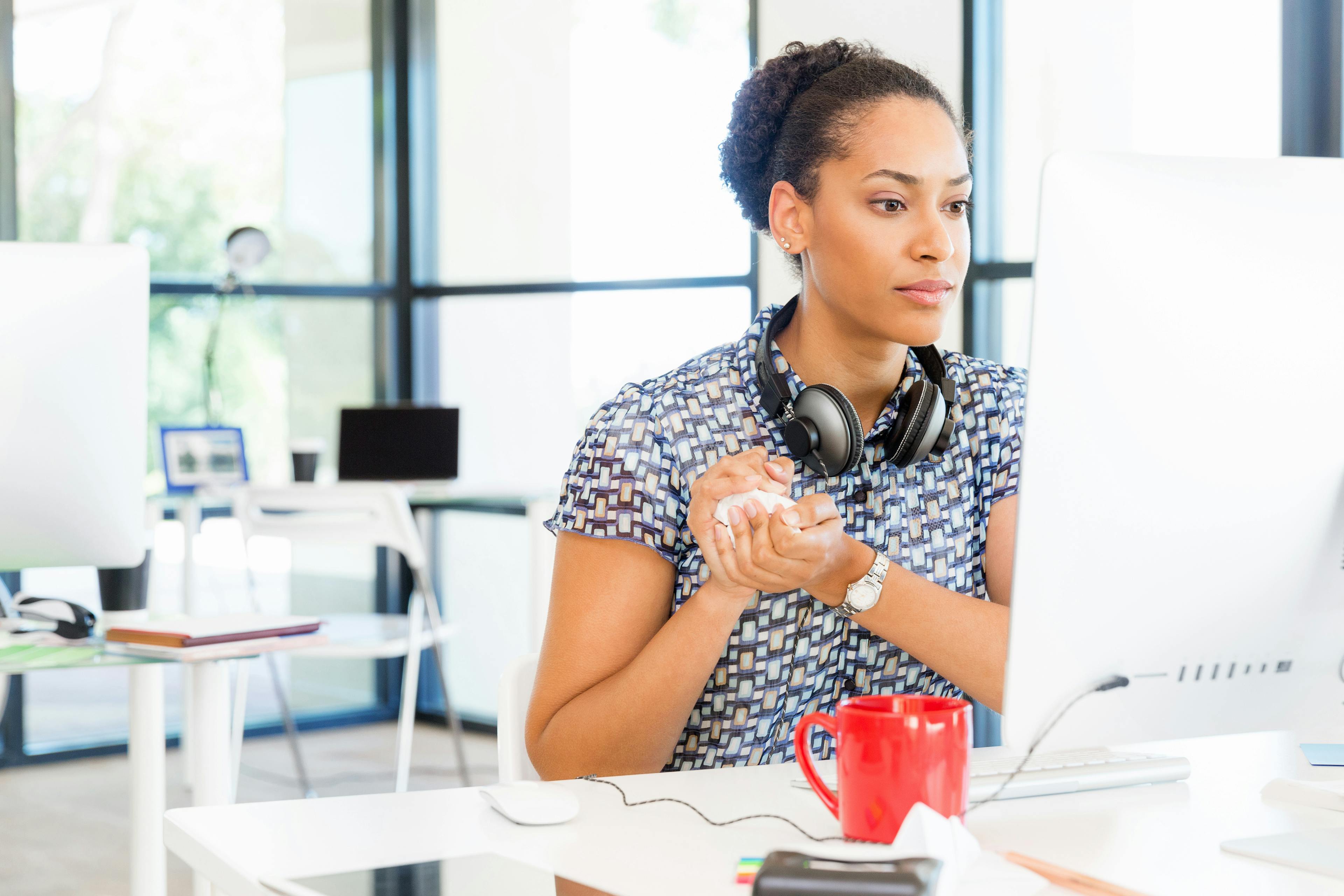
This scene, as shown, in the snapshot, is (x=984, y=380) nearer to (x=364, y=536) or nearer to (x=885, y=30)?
(x=885, y=30)

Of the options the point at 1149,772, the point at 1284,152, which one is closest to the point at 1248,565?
the point at 1149,772

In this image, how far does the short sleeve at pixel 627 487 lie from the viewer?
4.46ft

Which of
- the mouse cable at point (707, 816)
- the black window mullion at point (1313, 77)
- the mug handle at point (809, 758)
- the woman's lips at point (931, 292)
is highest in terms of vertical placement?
the black window mullion at point (1313, 77)

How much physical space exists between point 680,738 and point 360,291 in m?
3.55

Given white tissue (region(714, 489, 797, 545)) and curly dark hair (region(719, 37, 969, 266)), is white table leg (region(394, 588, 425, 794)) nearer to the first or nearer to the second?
curly dark hair (region(719, 37, 969, 266))

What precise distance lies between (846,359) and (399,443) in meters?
2.82

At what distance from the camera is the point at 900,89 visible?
4.73ft

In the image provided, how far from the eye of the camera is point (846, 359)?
1.47 metres

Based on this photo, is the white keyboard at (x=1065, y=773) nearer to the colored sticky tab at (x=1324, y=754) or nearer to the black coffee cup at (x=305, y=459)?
the colored sticky tab at (x=1324, y=754)

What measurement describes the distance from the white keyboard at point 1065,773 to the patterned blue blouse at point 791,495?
0.23 meters

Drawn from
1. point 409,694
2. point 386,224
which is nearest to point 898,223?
point 409,694

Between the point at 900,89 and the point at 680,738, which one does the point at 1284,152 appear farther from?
the point at 680,738

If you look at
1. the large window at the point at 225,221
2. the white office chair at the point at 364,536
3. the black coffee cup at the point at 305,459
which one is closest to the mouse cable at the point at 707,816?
the white office chair at the point at 364,536

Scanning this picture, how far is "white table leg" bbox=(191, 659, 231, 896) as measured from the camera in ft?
6.21
